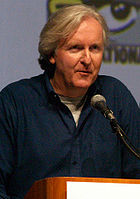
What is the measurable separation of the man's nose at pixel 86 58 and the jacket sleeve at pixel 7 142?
476mm

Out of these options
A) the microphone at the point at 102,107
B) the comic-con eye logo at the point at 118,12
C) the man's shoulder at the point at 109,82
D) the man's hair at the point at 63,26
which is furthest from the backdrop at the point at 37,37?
the microphone at the point at 102,107

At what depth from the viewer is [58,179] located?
5.59 feet

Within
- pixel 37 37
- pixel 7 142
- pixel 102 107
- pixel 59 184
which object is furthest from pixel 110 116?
pixel 37 37

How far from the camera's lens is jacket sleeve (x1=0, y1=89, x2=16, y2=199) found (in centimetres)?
249

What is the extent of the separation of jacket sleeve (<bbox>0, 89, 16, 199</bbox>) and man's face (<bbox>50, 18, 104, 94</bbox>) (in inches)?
15.0

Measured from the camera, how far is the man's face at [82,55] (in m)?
2.55

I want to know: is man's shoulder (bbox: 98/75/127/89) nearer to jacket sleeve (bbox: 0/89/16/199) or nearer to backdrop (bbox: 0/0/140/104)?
backdrop (bbox: 0/0/140/104)

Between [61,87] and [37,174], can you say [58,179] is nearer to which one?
[37,174]

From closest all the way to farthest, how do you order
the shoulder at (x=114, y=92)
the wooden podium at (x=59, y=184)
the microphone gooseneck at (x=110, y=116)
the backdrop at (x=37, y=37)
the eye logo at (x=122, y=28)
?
the wooden podium at (x=59, y=184) < the microphone gooseneck at (x=110, y=116) < the shoulder at (x=114, y=92) < the backdrop at (x=37, y=37) < the eye logo at (x=122, y=28)

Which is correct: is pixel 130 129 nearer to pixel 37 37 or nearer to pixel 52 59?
pixel 52 59

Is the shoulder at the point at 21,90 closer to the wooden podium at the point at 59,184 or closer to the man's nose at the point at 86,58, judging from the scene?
the man's nose at the point at 86,58

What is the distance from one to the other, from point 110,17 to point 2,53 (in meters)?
0.87

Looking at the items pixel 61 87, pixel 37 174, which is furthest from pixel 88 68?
pixel 37 174

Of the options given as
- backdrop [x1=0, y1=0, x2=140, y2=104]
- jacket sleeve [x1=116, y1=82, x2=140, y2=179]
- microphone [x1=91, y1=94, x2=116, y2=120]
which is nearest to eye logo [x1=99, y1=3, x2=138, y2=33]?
backdrop [x1=0, y1=0, x2=140, y2=104]
